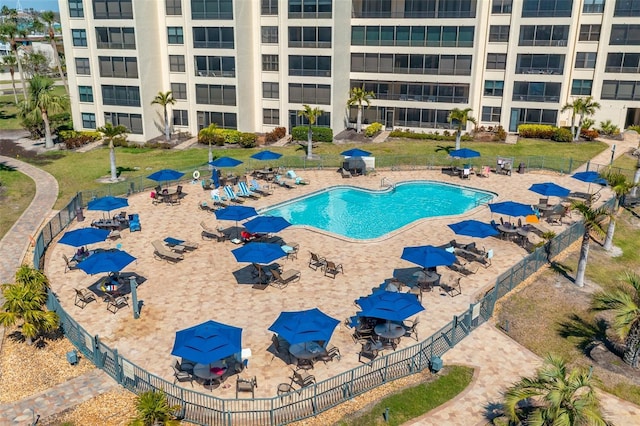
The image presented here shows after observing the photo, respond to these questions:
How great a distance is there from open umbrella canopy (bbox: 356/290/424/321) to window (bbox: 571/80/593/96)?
49018mm

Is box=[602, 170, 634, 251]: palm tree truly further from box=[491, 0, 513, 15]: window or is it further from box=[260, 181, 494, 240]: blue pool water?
box=[491, 0, 513, 15]: window

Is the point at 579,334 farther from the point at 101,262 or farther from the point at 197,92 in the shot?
the point at 197,92

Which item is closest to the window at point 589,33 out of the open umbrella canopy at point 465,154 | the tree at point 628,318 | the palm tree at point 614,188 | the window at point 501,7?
the window at point 501,7

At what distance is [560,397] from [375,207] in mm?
27059

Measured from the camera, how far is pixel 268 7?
6075cm

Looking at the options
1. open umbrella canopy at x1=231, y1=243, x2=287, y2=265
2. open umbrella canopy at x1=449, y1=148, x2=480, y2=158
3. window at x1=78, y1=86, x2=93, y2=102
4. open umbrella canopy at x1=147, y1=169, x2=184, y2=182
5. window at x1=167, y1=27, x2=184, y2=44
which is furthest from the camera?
window at x1=78, y1=86, x2=93, y2=102

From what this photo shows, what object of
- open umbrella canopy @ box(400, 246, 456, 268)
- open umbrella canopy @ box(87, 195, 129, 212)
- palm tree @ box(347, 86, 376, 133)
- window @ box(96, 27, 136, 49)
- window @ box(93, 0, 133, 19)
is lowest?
open umbrella canopy @ box(400, 246, 456, 268)

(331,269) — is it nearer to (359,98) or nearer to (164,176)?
(164,176)

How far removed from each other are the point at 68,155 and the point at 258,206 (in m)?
27.5

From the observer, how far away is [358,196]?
4478 cm

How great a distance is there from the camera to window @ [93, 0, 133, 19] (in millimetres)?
58141

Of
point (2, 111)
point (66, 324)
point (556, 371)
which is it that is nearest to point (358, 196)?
point (66, 324)

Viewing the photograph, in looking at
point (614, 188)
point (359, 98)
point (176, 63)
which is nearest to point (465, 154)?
point (614, 188)

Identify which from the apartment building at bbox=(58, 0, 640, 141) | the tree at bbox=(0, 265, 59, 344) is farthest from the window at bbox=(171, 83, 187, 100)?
the tree at bbox=(0, 265, 59, 344)
